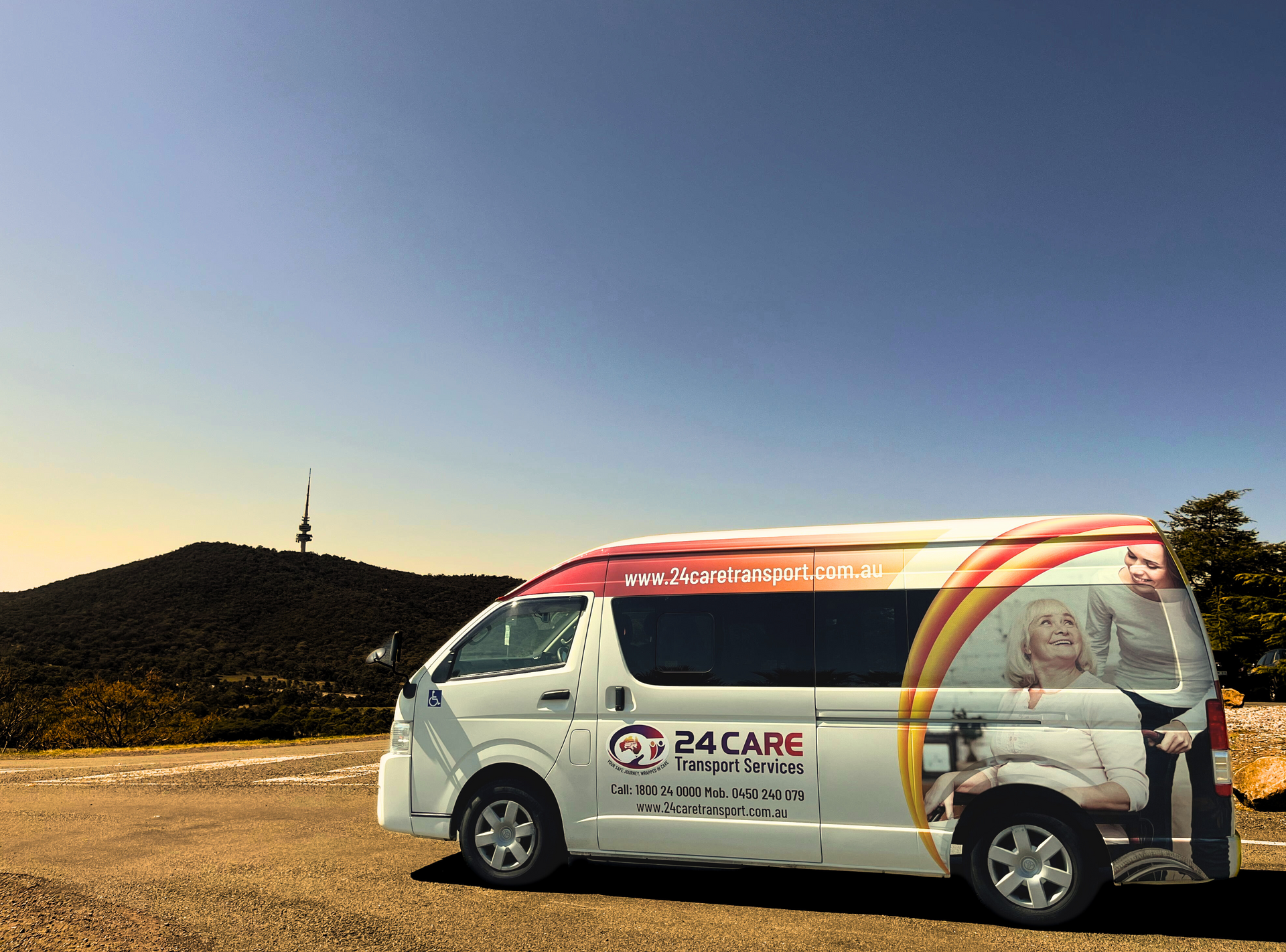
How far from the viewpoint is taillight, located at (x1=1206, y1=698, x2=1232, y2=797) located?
200 inches

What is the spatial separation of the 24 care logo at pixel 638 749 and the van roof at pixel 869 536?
129 centimetres

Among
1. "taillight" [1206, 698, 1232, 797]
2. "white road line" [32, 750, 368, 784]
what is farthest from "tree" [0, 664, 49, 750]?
"taillight" [1206, 698, 1232, 797]

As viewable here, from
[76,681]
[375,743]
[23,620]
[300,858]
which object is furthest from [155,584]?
[300,858]

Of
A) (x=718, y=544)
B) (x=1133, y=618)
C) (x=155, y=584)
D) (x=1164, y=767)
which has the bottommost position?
(x=1164, y=767)

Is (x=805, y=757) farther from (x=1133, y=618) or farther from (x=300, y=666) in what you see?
(x=300, y=666)

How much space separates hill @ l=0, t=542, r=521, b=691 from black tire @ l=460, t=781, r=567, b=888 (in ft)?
144

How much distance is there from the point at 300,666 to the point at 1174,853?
5949cm

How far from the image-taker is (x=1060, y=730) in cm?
534

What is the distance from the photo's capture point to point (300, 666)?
57.8 meters

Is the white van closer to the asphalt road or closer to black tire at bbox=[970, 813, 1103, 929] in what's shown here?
black tire at bbox=[970, 813, 1103, 929]

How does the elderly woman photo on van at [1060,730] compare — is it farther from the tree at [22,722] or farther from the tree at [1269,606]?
the tree at [1269,606]

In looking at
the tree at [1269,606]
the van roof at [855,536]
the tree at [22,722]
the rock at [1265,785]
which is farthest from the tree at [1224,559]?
the tree at [22,722]

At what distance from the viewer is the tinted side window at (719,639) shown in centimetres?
600

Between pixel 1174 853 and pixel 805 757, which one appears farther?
pixel 805 757
